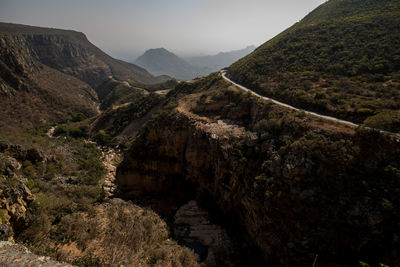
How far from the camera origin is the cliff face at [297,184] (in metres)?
9.82

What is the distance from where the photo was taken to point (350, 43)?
25.5m

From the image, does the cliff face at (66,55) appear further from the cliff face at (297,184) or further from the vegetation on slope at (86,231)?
the vegetation on slope at (86,231)

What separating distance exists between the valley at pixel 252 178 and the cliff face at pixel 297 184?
0.22 ft

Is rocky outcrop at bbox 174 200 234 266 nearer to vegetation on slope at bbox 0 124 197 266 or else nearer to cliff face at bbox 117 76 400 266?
cliff face at bbox 117 76 400 266

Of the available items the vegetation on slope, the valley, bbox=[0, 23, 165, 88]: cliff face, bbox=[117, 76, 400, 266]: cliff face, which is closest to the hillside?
the valley

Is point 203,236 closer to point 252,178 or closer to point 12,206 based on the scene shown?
point 252,178

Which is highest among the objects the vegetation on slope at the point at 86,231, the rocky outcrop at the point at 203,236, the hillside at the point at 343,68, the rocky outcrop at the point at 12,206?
the hillside at the point at 343,68

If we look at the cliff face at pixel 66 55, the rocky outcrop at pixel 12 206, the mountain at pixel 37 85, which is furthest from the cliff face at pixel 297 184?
the cliff face at pixel 66 55

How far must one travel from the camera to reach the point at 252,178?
45.5ft

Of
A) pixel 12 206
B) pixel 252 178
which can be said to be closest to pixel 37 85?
pixel 12 206

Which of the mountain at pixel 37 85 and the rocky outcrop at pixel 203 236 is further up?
the mountain at pixel 37 85

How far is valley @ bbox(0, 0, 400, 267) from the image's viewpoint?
9445mm

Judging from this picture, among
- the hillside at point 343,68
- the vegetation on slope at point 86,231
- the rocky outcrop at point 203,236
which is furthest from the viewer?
the hillside at point 343,68

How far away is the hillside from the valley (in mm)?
156
